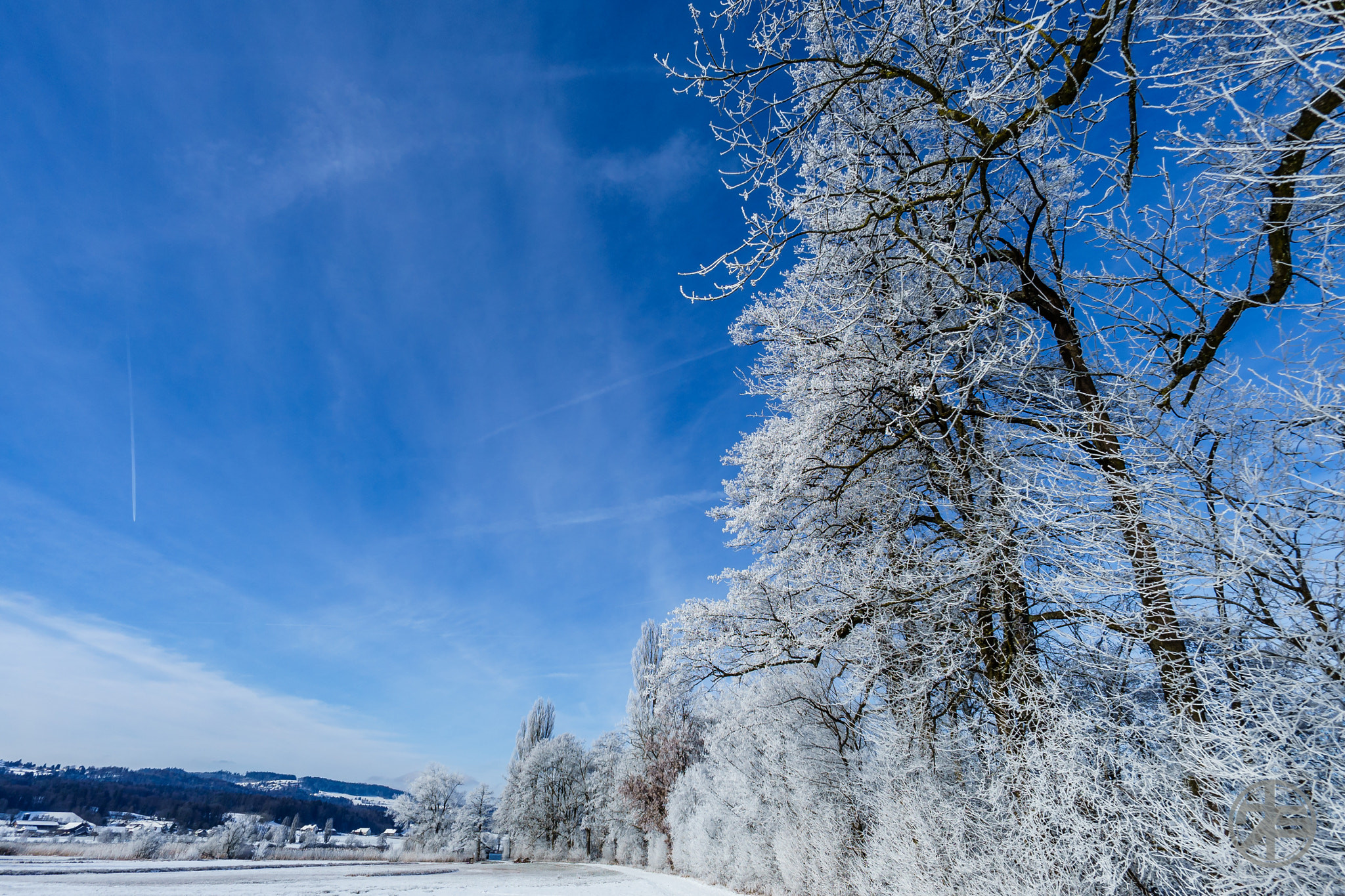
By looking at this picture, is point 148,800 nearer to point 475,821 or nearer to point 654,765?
point 475,821

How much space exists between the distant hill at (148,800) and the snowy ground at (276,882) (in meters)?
32.0

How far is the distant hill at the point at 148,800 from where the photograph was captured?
55688 mm

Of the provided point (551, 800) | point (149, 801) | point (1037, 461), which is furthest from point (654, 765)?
point (149, 801)

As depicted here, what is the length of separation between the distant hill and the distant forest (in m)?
0.07

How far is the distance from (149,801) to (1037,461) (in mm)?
94496

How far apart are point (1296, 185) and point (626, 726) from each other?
2886cm

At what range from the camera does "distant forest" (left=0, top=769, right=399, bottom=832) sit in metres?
55.2

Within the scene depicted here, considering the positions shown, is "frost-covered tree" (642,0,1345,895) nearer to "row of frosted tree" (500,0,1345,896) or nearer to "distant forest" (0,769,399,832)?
"row of frosted tree" (500,0,1345,896)

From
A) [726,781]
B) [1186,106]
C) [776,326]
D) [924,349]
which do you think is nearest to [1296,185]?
[1186,106]

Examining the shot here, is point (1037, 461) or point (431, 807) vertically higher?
point (1037, 461)

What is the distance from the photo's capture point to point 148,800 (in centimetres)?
6444

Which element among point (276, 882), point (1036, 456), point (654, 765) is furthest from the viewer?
point (654, 765)

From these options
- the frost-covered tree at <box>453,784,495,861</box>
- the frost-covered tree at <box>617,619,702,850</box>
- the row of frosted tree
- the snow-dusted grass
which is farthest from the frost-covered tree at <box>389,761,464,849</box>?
the row of frosted tree

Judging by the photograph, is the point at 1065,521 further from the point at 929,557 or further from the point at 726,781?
the point at 726,781
